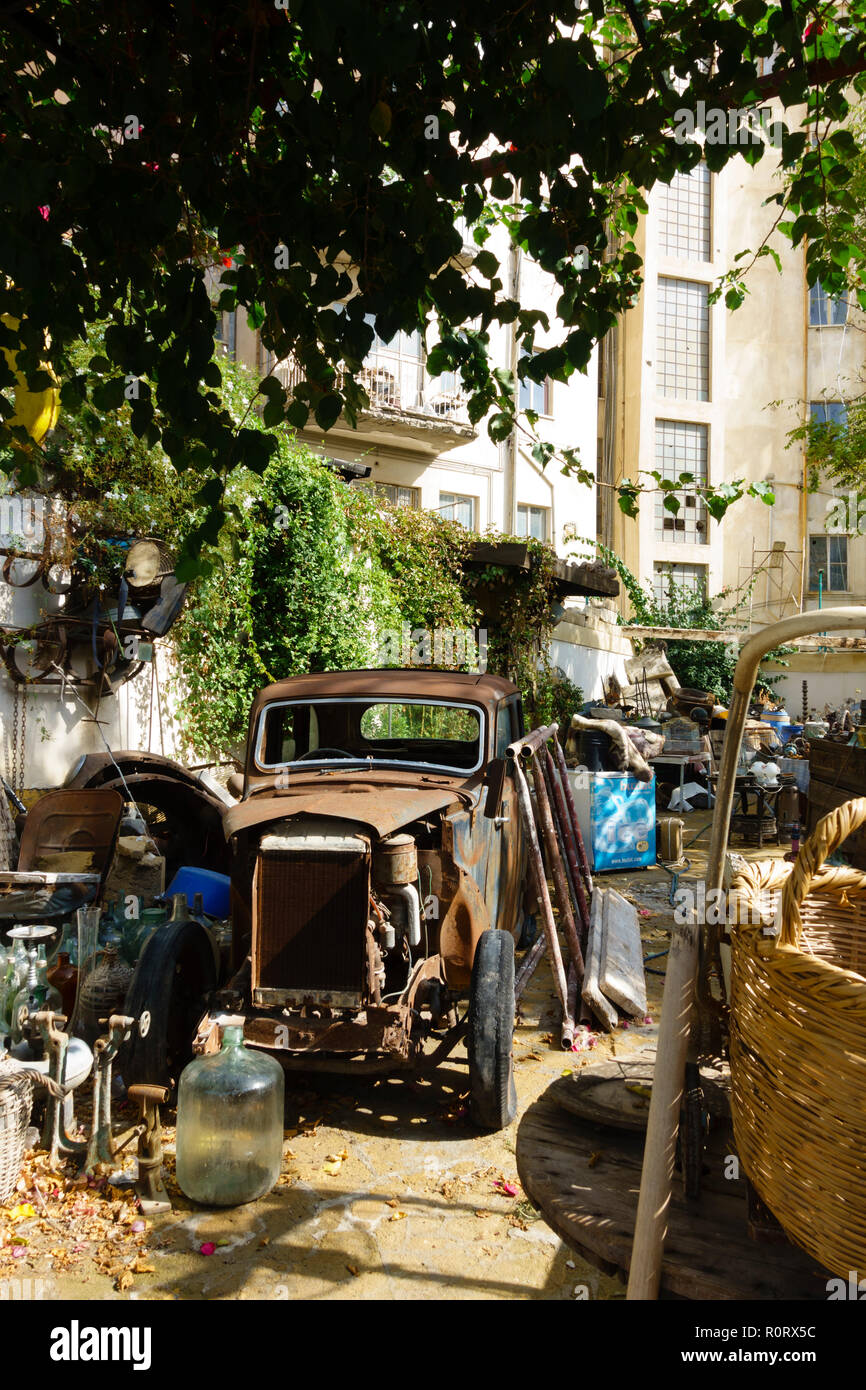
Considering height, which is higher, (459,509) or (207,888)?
(459,509)

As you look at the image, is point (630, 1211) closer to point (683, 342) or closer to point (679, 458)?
point (679, 458)

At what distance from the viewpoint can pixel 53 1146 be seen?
12.5 feet

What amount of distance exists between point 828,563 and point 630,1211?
32.0 meters

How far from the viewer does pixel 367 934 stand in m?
4.11

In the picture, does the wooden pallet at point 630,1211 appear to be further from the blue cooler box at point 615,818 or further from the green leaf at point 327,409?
the blue cooler box at point 615,818

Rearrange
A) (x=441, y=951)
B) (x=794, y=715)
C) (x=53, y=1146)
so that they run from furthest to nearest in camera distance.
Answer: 1. (x=794, y=715)
2. (x=441, y=951)
3. (x=53, y=1146)

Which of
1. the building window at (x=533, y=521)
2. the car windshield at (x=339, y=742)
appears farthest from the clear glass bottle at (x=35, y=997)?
the building window at (x=533, y=521)

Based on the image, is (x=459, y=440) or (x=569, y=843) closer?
(x=569, y=843)

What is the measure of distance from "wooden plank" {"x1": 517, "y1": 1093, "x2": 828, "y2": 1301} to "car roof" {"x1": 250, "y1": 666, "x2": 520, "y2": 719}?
3.62 meters

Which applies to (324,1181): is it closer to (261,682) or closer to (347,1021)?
(347,1021)

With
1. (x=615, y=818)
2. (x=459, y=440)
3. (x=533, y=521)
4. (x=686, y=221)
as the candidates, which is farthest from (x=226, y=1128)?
(x=686, y=221)

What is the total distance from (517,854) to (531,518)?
51.2ft

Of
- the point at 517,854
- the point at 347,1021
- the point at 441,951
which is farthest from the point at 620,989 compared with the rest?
the point at 347,1021

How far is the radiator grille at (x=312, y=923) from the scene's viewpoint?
4.11 metres
